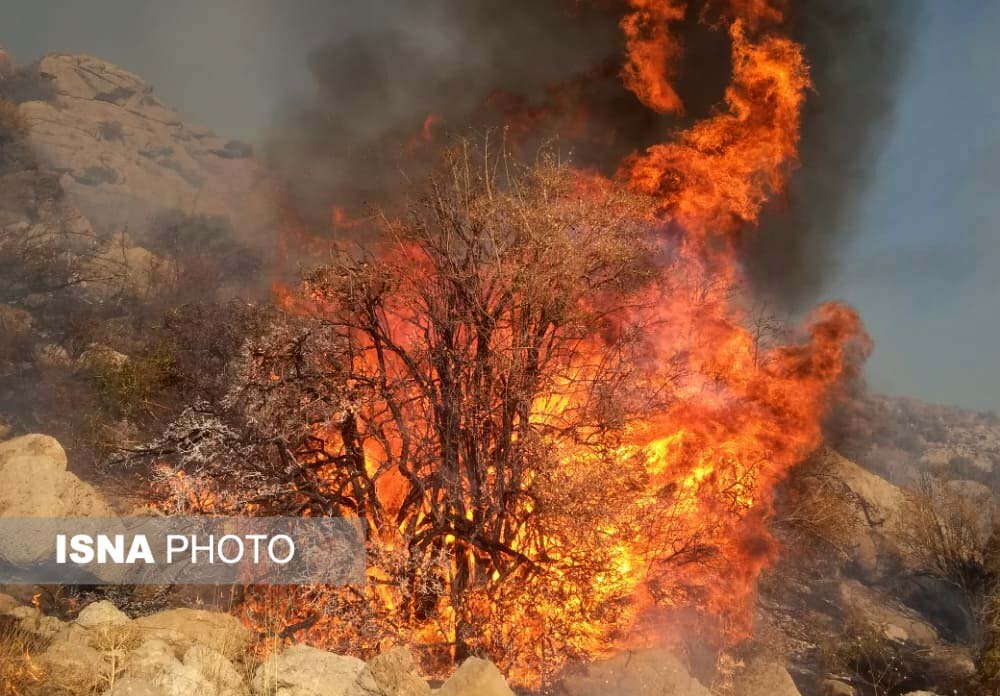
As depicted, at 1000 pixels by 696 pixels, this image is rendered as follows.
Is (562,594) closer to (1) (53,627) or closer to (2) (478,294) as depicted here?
(2) (478,294)

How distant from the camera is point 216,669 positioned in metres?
6.75

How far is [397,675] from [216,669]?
163 centimetres

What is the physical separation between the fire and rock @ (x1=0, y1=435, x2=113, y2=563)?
292 cm

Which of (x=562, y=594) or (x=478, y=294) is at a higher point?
(x=478, y=294)

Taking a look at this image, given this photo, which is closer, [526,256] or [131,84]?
[526,256]

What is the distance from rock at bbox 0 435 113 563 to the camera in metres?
11.1

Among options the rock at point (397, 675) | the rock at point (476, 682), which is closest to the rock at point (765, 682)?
the rock at point (476, 682)

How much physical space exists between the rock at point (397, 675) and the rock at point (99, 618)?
251 cm

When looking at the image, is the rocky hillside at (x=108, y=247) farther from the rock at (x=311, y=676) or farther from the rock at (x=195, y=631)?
the rock at (x=311, y=676)

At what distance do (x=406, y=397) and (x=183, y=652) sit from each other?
4.64 m

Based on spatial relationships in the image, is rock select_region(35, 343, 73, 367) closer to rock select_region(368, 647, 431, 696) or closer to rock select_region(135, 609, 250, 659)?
rock select_region(135, 609, 250, 659)

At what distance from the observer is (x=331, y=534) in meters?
10.5

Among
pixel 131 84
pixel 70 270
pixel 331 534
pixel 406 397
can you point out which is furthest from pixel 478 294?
pixel 131 84

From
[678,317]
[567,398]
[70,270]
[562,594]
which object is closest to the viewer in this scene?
[562,594]
